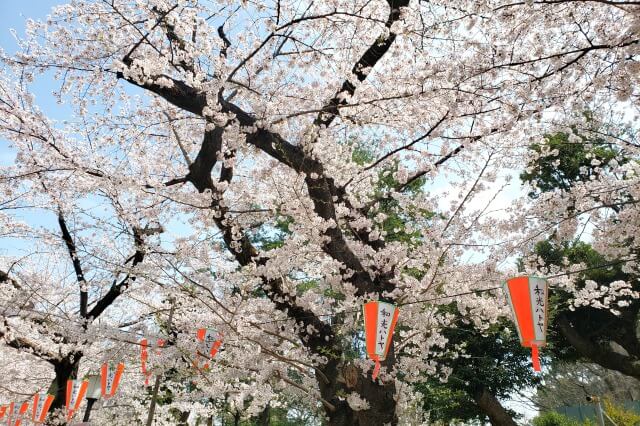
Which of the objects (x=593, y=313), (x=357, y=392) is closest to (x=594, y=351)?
(x=593, y=313)

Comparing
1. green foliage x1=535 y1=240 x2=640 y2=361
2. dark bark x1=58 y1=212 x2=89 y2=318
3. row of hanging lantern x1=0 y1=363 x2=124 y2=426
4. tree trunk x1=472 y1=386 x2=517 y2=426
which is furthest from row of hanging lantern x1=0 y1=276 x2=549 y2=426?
green foliage x1=535 y1=240 x2=640 y2=361

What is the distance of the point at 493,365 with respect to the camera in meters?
12.7

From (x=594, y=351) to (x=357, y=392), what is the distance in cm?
1272

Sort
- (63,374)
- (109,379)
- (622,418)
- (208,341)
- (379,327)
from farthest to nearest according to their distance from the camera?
(622,418)
(63,374)
(109,379)
(208,341)
(379,327)

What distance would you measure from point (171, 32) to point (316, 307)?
4.12 metres

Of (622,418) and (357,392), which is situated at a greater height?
(622,418)

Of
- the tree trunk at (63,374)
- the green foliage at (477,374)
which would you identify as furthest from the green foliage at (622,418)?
the tree trunk at (63,374)

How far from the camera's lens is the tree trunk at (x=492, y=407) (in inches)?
489

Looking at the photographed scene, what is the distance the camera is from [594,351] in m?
14.3

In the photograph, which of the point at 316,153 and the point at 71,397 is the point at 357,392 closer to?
the point at 316,153

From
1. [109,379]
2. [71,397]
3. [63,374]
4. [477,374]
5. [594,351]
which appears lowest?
[71,397]

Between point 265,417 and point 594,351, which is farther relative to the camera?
point 265,417

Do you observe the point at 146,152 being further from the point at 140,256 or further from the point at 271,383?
the point at 271,383

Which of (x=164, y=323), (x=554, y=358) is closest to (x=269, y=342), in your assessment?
(x=164, y=323)
